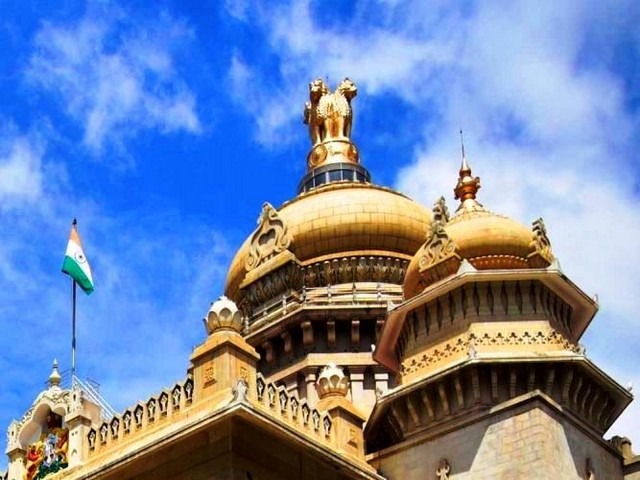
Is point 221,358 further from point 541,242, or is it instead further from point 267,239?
point 267,239

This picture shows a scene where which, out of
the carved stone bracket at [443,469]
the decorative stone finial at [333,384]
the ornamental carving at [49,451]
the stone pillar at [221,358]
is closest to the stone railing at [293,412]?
the stone pillar at [221,358]

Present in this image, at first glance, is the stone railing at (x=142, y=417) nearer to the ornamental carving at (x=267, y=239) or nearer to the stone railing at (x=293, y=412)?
the stone railing at (x=293, y=412)

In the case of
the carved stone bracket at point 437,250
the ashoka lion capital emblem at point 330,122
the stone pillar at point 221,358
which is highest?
the ashoka lion capital emblem at point 330,122

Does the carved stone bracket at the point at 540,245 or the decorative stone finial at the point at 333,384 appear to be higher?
the carved stone bracket at the point at 540,245

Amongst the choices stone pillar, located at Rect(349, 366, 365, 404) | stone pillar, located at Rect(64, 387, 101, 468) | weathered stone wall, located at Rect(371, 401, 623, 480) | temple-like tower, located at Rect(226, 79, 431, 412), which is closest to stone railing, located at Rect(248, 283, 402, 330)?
temple-like tower, located at Rect(226, 79, 431, 412)

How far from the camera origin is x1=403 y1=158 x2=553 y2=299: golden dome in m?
30.1

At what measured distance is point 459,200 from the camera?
117 ft

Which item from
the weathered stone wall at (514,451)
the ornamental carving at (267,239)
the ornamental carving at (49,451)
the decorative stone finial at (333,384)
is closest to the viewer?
the weathered stone wall at (514,451)

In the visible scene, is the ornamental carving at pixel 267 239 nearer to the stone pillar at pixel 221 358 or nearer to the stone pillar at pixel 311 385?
the stone pillar at pixel 311 385

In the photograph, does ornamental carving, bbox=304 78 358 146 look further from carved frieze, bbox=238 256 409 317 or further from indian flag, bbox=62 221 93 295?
indian flag, bbox=62 221 93 295

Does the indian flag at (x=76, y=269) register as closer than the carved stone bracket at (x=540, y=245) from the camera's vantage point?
No

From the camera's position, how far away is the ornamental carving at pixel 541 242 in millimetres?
30672

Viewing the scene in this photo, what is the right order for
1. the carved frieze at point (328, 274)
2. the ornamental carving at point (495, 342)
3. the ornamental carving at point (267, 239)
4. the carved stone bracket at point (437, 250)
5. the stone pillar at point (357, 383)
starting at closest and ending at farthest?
the ornamental carving at point (495, 342), the carved stone bracket at point (437, 250), the stone pillar at point (357, 383), the carved frieze at point (328, 274), the ornamental carving at point (267, 239)

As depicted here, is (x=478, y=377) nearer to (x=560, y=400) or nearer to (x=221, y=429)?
(x=560, y=400)
